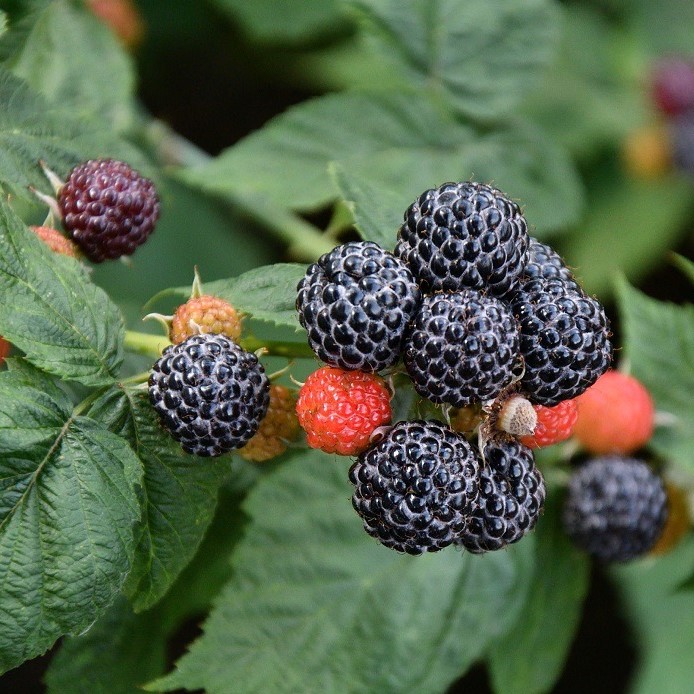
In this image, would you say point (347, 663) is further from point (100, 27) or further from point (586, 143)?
point (586, 143)

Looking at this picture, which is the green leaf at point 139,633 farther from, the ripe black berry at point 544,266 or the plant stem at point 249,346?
the ripe black berry at point 544,266

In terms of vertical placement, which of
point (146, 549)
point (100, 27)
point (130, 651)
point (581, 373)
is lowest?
point (130, 651)

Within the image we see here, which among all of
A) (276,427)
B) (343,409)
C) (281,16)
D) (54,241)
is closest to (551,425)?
(343,409)

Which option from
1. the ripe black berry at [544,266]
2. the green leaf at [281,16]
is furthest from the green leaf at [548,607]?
the green leaf at [281,16]

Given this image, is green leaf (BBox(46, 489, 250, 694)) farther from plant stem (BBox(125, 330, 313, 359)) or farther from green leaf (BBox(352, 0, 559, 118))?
green leaf (BBox(352, 0, 559, 118))

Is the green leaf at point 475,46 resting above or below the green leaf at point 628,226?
above

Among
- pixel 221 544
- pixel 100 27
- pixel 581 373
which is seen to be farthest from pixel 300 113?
pixel 581 373
